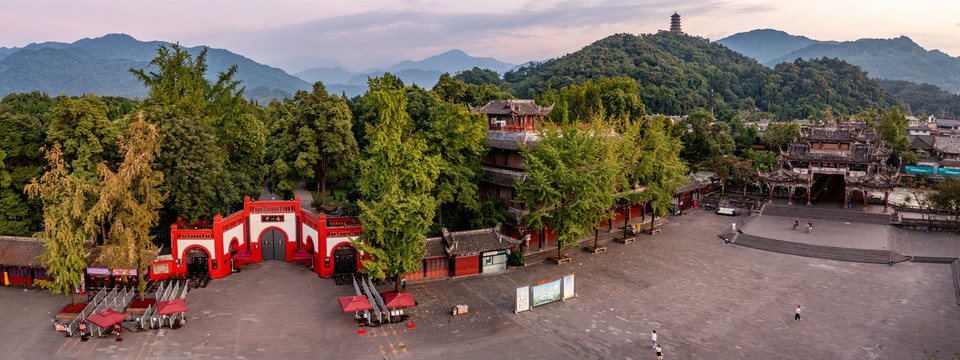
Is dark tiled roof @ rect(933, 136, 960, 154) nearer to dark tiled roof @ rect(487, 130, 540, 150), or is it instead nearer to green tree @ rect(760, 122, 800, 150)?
green tree @ rect(760, 122, 800, 150)

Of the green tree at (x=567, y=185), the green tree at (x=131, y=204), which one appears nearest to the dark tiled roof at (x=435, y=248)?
the green tree at (x=567, y=185)

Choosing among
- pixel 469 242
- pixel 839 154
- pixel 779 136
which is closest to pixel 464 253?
pixel 469 242

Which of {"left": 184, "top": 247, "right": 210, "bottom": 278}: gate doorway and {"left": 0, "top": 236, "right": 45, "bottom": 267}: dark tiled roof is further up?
{"left": 0, "top": 236, "right": 45, "bottom": 267}: dark tiled roof

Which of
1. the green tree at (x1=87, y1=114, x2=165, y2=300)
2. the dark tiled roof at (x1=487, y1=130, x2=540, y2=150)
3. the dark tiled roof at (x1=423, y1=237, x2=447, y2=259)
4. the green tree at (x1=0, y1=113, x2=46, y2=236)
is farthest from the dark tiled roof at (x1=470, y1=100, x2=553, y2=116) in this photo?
the green tree at (x1=0, y1=113, x2=46, y2=236)

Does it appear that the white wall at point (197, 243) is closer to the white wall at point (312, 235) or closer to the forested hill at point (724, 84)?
the white wall at point (312, 235)

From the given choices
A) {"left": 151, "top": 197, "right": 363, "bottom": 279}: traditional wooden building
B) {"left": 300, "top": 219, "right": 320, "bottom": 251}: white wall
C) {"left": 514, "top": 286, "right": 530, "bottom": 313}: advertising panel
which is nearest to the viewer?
{"left": 514, "top": 286, "right": 530, "bottom": 313}: advertising panel

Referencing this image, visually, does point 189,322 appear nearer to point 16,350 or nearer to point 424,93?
point 16,350

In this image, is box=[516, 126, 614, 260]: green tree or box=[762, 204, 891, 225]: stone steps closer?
box=[516, 126, 614, 260]: green tree

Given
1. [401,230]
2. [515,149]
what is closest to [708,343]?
[401,230]
